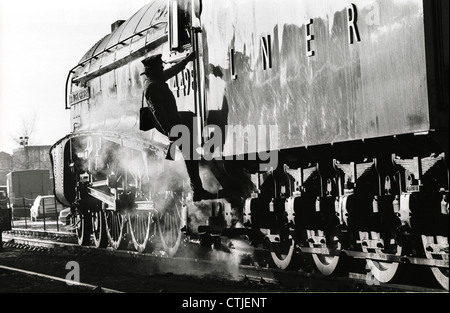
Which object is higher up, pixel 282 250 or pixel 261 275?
pixel 282 250

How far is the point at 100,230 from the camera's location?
1565 centimetres

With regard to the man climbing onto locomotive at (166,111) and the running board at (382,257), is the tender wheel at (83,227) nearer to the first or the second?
the man climbing onto locomotive at (166,111)

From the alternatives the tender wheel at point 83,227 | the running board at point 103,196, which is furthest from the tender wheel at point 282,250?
the tender wheel at point 83,227

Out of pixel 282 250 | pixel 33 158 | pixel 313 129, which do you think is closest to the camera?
pixel 313 129

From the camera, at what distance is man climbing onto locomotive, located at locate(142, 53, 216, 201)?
9.39m

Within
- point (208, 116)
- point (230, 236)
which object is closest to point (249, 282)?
point (230, 236)

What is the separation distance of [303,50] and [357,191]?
4.61ft

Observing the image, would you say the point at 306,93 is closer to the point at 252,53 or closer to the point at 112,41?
the point at 252,53

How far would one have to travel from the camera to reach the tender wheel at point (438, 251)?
20.9ft

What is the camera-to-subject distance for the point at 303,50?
7.25 meters

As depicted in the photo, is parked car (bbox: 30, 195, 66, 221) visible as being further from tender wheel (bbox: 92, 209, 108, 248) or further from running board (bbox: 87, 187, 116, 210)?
running board (bbox: 87, 187, 116, 210)

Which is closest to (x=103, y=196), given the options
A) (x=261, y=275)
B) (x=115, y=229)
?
(x=115, y=229)

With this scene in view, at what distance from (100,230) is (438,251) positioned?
1019 cm

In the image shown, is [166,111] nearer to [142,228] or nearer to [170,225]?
[170,225]
